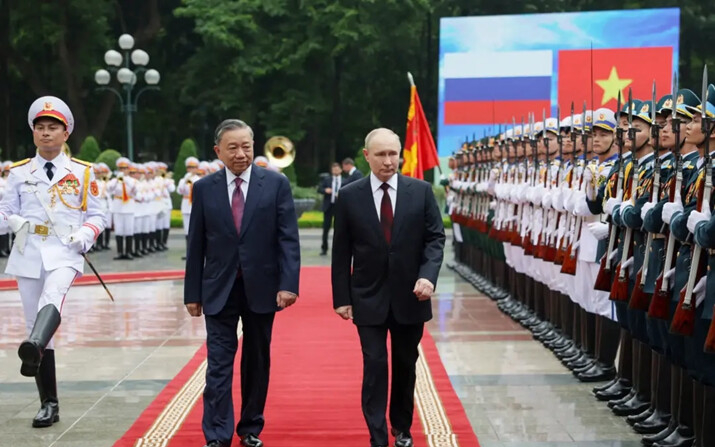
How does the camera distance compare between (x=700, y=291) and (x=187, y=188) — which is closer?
(x=700, y=291)

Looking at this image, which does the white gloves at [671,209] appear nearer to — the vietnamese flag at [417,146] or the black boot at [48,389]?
the black boot at [48,389]

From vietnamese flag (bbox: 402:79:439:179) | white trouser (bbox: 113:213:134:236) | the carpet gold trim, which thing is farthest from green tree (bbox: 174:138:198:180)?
the carpet gold trim

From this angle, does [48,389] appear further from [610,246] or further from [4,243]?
[4,243]

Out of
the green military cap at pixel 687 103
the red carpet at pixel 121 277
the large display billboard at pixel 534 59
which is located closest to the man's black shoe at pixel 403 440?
the green military cap at pixel 687 103

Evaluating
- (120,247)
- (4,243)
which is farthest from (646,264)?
(4,243)

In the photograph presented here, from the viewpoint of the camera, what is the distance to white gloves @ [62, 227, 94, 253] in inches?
285

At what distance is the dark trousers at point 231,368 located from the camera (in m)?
A: 6.44

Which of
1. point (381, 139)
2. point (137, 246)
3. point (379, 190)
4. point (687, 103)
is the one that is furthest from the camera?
point (137, 246)

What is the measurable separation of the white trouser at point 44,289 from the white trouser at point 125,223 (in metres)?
15.5

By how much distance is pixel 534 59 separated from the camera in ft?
94.5

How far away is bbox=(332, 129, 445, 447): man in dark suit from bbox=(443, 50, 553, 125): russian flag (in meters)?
22.2

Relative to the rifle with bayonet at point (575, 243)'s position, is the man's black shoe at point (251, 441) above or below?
below

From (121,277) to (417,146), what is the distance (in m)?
5.42

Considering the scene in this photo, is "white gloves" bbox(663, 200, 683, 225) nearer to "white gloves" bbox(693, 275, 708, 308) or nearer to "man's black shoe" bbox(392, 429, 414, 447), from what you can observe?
"white gloves" bbox(693, 275, 708, 308)
